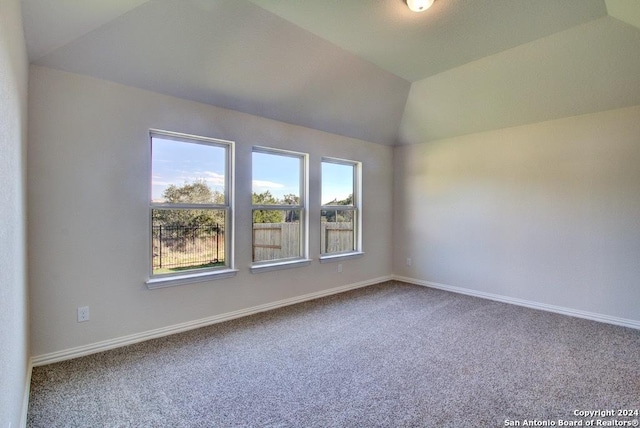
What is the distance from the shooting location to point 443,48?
304cm

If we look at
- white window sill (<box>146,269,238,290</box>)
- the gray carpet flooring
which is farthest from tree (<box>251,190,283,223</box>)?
the gray carpet flooring

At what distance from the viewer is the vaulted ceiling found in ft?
7.60

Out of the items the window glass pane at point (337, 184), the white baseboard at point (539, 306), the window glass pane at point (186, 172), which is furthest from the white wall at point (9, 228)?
the white baseboard at point (539, 306)

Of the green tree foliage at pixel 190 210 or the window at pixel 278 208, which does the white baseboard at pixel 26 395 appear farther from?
the window at pixel 278 208

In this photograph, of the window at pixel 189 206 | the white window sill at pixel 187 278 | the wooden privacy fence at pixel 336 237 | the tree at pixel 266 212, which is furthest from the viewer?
the wooden privacy fence at pixel 336 237

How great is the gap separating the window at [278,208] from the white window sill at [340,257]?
0.32 meters

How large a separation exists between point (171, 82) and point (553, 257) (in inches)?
179

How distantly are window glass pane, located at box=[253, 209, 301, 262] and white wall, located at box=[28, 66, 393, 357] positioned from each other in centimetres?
25

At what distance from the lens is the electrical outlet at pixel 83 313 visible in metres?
2.54

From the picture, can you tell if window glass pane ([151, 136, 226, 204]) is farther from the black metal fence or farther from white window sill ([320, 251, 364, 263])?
white window sill ([320, 251, 364, 263])

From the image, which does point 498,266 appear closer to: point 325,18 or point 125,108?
point 325,18

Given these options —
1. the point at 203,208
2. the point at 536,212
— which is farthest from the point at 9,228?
the point at 536,212

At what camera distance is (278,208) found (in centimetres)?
393

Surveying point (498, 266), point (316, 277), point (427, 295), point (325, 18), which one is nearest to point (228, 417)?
point (316, 277)
